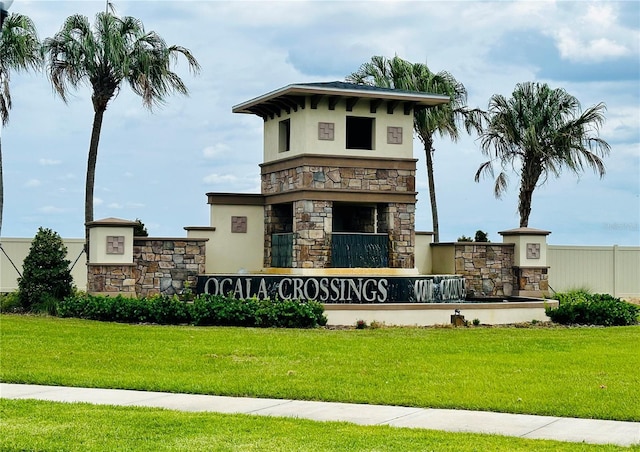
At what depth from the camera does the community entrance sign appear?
25.0m

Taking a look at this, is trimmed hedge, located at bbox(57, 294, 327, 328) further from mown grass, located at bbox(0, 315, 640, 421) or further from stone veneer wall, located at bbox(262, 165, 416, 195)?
stone veneer wall, located at bbox(262, 165, 416, 195)

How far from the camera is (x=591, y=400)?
12703 mm

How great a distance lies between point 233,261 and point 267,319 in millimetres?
7343

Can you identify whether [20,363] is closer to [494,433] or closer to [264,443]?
[264,443]

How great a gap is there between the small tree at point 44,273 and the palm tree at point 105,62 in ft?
13.3

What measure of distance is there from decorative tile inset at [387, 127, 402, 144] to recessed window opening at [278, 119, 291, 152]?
3.51m

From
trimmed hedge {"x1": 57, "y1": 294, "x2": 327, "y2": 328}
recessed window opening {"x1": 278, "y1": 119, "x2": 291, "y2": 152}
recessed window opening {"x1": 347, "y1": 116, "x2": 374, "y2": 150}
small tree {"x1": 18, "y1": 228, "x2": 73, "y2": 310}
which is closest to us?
trimmed hedge {"x1": 57, "y1": 294, "x2": 327, "y2": 328}

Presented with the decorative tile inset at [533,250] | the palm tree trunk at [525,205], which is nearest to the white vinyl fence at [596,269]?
the palm tree trunk at [525,205]

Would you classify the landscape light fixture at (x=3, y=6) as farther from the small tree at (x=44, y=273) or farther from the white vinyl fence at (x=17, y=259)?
the white vinyl fence at (x=17, y=259)

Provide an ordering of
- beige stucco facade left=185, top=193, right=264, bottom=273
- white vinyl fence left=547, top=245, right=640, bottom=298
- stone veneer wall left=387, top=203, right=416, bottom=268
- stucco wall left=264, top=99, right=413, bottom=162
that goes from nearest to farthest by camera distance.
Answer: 1. stucco wall left=264, top=99, right=413, bottom=162
2. stone veneer wall left=387, top=203, right=416, bottom=268
3. beige stucco facade left=185, top=193, right=264, bottom=273
4. white vinyl fence left=547, top=245, right=640, bottom=298

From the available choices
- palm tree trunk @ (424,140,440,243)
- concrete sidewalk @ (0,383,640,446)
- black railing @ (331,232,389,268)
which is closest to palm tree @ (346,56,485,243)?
palm tree trunk @ (424,140,440,243)

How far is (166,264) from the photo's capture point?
27.6 meters

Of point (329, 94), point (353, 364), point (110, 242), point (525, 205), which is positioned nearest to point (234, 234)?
point (110, 242)

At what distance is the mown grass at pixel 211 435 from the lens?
9.67 meters
